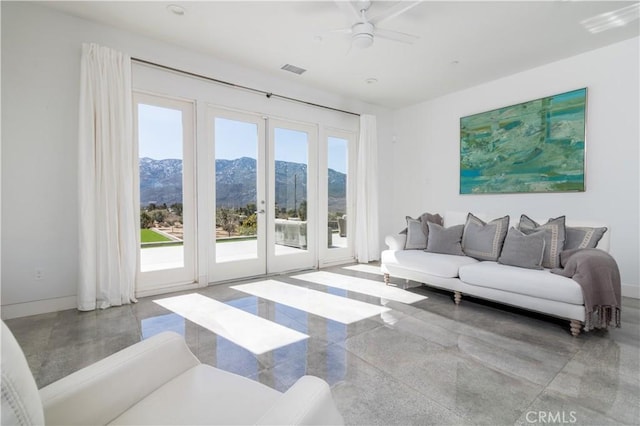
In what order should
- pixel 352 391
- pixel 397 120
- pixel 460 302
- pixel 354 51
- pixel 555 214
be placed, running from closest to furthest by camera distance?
pixel 352 391, pixel 460 302, pixel 354 51, pixel 555 214, pixel 397 120

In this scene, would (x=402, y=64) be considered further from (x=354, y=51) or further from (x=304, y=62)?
(x=304, y=62)

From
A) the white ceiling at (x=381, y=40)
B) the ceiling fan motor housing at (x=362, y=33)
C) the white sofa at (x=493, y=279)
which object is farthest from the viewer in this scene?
the white ceiling at (x=381, y=40)

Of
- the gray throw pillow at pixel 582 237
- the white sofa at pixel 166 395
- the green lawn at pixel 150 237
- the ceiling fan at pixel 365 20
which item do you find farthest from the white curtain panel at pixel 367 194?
the white sofa at pixel 166 395

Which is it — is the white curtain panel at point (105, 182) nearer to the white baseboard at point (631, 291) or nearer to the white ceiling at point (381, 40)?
the white ceiling at point (381, 40)

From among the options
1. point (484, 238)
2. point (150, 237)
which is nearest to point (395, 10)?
point (484, 238)

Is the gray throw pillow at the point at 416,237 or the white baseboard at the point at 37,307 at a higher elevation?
the gray throw pillow at the point at 416,237

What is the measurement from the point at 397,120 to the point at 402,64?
6.64 feet

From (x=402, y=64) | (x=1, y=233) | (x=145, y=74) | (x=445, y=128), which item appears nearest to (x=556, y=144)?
(x=445, y=128)

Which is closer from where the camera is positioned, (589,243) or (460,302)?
(589,243)

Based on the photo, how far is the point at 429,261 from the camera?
11.5 ft

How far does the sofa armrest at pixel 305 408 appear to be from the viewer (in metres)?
0.75

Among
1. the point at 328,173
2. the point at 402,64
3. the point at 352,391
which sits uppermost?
the point at 402,64

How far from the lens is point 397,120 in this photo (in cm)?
607

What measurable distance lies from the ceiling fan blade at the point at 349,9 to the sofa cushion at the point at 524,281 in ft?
8.63
